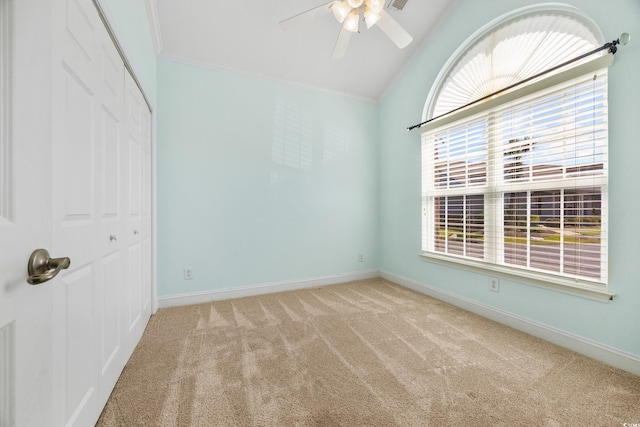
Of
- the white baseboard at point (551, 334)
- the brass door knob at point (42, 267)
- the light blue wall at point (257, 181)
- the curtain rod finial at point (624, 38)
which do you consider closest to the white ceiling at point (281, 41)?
the light blue wall at point (257, 181)

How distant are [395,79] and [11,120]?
3.71 meters

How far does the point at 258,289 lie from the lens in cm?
298

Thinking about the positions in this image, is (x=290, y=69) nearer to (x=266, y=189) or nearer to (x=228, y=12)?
(x=228, y=12)

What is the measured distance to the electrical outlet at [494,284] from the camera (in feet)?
7.40

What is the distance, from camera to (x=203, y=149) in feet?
8.86

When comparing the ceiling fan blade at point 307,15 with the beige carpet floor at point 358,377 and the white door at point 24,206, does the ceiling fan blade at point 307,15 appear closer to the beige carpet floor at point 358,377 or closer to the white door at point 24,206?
the white door at point 24,206

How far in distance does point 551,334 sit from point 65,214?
10.2 ft

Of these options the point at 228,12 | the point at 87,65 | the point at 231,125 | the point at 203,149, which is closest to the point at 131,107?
the point at 87,65

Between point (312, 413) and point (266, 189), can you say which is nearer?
point (312, 413)

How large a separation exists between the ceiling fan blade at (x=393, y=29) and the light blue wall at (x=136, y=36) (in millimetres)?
1708

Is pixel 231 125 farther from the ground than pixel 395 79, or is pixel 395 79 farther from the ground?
pixel 395 79

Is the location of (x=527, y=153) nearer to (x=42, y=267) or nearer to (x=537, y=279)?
(x=537, y=279)

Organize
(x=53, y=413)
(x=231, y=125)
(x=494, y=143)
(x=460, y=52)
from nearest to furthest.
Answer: (x=53, y=413)
(x=494, y=143)
(x=460, y=52)
(x=231, y=125)

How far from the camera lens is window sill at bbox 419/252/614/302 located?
66.1 inches
